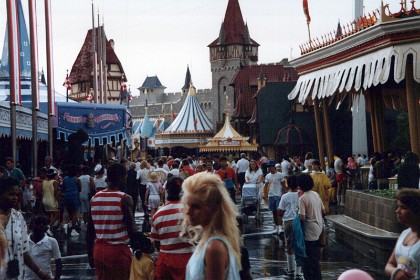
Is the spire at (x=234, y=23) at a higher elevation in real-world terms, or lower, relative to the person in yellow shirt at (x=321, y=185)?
higher

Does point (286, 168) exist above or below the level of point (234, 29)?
below

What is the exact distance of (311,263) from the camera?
411 inches

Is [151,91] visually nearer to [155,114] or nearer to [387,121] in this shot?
[155,114]

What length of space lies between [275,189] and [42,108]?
1319cm

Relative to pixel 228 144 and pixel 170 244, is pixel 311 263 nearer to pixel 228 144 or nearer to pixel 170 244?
pixel 170 244

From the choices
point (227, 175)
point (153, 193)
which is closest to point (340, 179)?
point (227, 175)

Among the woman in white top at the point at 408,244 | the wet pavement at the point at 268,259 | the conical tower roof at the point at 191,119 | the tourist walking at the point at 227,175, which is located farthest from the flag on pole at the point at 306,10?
the conical tower roof at the point at 191,119

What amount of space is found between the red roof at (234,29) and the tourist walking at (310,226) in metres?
98.0

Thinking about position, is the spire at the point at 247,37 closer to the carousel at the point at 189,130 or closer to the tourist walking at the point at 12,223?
the carousel at the point at 189,130

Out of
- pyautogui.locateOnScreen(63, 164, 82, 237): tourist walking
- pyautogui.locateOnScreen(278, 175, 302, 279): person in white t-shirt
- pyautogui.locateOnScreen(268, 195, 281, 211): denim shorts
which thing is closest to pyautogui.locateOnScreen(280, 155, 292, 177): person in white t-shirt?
pyautogui.locateOnScreen(268, 195, 281, 211): denim shorts

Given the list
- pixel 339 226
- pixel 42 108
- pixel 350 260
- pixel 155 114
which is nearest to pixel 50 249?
pixel 350 260

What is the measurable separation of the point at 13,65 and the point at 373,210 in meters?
8.73

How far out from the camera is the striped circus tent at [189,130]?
70.6 meters

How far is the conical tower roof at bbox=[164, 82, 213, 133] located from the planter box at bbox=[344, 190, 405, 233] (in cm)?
5407
